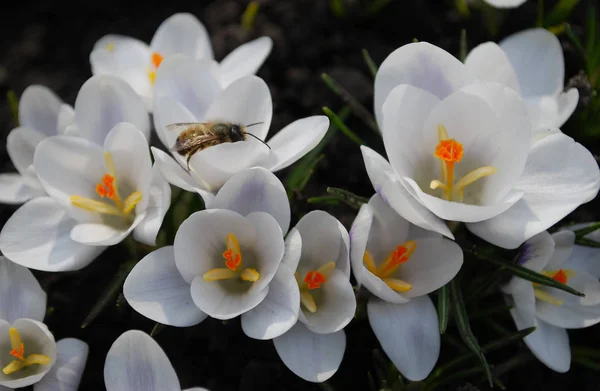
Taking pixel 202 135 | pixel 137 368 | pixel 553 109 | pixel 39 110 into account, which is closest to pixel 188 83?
pixel 202 135

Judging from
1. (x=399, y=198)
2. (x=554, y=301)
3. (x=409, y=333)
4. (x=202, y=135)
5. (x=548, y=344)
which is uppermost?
(x=202, y=135)

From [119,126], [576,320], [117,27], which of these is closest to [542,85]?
[576,320]

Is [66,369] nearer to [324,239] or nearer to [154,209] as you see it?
[154,209]

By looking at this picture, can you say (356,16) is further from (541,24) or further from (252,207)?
(252,207)

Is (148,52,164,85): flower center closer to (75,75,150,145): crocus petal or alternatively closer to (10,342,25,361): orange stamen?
(75,75,150,145): crocus petal

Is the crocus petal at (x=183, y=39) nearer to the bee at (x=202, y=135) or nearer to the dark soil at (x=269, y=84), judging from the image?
the dark soil at (x=269, y=84)

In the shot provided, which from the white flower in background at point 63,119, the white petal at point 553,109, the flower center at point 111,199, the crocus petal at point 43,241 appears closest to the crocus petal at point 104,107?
the white flower in background at point 63,119
